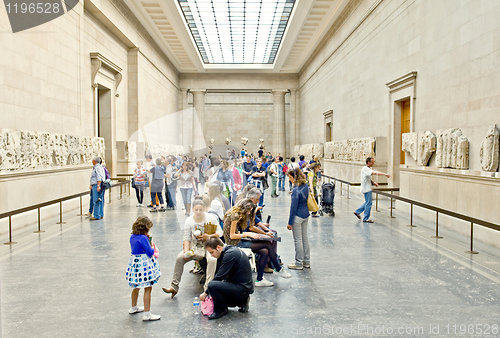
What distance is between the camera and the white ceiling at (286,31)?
1812 cm

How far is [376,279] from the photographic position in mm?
5402

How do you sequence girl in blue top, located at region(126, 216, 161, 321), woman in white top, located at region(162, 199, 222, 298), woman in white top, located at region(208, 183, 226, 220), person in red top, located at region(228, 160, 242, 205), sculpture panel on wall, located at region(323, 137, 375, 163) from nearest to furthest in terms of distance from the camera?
girl in blue top, located at region(126, 216, 161, 321), woman in white top, located at region(162, 199, 222, 298), woman in white top, located at region(208, 183, 226, 220), person in red top, located at region(228, 160, 242, 205), sculpture panel on wall, located at region(323, 137, 375, 163)

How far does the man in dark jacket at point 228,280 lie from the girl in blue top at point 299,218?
172 centimetres

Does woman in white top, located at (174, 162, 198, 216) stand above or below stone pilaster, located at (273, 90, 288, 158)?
below

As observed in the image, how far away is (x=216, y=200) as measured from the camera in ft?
21.1

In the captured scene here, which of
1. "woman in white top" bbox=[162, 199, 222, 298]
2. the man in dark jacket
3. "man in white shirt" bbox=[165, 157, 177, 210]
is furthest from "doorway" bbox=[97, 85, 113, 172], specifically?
the man in dark jacket

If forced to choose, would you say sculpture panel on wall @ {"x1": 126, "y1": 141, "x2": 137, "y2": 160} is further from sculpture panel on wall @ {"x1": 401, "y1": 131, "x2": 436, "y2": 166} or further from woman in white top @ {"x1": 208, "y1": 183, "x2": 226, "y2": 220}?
woman in white top @ {"x1": 208, "y1": 183, "x2": 226, "y2": 220}

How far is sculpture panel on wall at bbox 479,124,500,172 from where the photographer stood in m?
7.06

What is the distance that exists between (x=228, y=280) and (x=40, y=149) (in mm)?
7716

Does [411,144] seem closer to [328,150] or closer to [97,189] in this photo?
[97,189]

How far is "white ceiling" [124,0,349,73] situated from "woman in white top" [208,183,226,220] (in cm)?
1353

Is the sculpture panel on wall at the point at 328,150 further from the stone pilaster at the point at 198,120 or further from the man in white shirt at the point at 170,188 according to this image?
the stone pilaster at the point at 198,120

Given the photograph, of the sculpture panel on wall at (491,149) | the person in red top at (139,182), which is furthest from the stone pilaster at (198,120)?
the sculpture panel on wall at (491,149)

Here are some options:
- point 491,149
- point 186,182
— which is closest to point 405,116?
point 491,149
